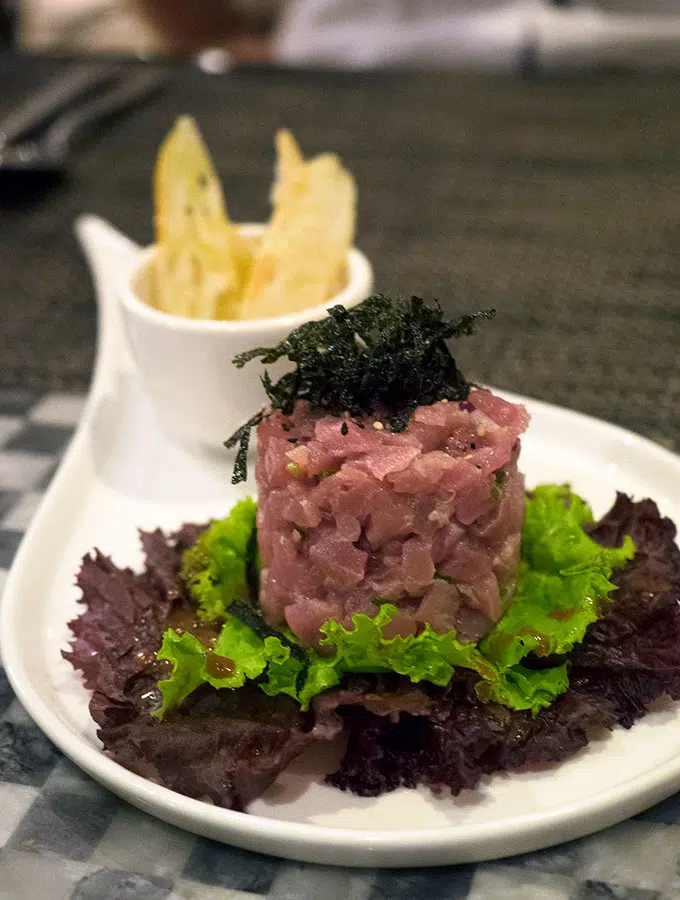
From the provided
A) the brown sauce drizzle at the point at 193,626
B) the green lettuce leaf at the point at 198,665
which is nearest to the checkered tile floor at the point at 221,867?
the green lettuce leaf at the point at 198,665

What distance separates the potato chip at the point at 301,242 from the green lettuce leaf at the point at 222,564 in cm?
63

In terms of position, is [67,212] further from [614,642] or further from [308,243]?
[614,642]

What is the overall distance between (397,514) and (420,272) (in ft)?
7.22

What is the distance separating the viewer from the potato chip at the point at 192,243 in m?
2.24

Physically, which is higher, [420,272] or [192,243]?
[192,243]

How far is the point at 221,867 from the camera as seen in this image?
1.24 metres

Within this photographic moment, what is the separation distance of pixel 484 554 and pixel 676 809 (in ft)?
1.39

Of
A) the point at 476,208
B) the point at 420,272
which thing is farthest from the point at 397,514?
the point at 476,208

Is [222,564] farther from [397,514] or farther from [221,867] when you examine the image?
[221,867]

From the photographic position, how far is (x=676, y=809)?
1277 mm

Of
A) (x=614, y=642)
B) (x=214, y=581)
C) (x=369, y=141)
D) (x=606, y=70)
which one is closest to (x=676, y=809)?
(x=614, y=642)

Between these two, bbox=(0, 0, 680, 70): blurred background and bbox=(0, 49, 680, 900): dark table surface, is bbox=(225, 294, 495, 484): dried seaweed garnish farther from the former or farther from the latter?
bbox=(0, 0, 680, 70): blurred background

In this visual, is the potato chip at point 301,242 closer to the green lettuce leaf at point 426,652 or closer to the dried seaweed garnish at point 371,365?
the dried seaweed garnish at point 371,365

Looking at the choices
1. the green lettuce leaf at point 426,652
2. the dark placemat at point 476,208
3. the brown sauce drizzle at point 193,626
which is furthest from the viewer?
the dark placemat at point 476,208
